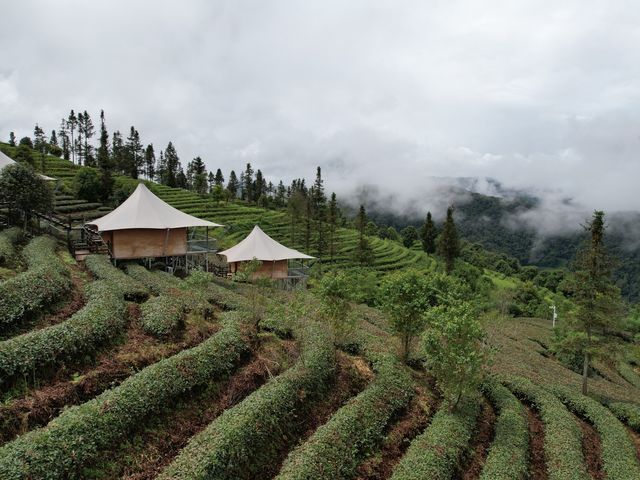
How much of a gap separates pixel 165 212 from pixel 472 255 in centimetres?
6451

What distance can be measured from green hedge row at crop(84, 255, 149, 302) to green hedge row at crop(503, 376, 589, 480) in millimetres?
14063

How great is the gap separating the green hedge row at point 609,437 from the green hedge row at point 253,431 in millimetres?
8519

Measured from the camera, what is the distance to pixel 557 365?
2767 centimetres

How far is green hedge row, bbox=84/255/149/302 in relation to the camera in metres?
15.8

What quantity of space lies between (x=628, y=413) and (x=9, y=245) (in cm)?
2665

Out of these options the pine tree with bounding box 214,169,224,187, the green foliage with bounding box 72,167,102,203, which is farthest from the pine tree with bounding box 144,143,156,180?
the green foliage with bounding box 72,167,102,203

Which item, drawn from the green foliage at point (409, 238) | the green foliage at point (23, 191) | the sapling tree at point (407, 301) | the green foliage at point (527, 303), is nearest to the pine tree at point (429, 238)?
the green foliage at point (409, 238)

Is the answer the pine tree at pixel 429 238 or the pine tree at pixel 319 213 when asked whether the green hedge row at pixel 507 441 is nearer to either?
the pine tree at pixel 319 213

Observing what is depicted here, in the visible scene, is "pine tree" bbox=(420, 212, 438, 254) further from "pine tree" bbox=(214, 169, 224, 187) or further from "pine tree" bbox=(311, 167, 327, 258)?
"pine tree" bbox=(214, 169, 224, 187)

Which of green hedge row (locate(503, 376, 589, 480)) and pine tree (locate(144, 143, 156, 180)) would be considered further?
pine tree (locate(144, 143, 156, 180))

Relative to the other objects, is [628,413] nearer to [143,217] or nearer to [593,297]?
[593,297]

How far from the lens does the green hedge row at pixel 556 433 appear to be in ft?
36.2

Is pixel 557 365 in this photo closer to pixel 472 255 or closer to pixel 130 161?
pixel 472 255

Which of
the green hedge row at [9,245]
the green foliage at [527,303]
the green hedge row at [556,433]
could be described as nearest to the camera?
the green hedge row at [556,433]
